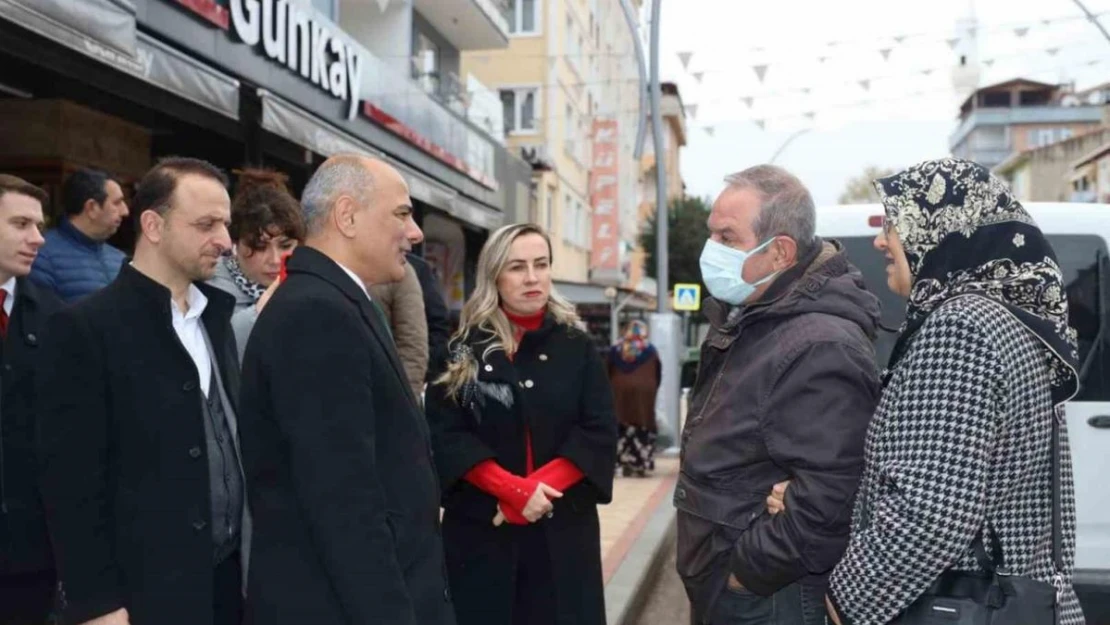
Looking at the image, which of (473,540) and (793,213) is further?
(473,540)

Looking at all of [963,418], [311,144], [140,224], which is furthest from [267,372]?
[311,144]

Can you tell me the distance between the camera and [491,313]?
4.22m

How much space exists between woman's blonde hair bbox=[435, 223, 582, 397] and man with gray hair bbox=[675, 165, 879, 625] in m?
0.99

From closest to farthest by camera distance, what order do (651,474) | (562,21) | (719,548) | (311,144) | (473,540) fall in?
(719,548)
(473,540)
(311,144)
(651,474)
(562,21)

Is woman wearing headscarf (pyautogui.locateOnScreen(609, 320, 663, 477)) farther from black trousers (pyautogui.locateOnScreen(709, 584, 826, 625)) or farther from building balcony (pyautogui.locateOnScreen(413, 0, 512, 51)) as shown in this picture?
black trousers (pyautogui.locateOnScreen(709, 584, 826, 625))

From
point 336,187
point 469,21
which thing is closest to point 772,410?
point 336,187

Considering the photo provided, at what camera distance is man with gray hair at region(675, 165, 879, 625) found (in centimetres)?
288

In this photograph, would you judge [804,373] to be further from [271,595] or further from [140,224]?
[140,224]

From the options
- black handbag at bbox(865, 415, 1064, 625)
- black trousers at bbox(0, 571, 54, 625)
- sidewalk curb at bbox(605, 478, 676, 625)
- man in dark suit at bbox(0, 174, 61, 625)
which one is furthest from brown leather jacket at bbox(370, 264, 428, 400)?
black handbag at bbox(865, 415, 1064, 625)

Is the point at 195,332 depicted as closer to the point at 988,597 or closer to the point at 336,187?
the point at 336,187

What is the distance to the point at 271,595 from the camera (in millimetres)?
2580

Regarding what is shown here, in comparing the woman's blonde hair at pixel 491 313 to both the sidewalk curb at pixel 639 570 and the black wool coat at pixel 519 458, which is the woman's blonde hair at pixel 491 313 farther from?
the sidewalk curb at pixel 639 570

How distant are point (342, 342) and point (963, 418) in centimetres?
136

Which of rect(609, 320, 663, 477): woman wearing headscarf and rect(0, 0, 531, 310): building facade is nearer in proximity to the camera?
rect(0, 0, 531, 310): building facade
